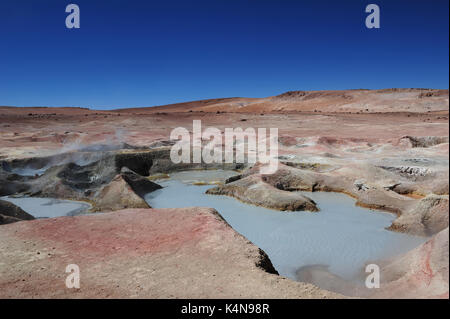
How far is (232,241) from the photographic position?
4777mm

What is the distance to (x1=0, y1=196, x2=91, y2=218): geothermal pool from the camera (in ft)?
32.9

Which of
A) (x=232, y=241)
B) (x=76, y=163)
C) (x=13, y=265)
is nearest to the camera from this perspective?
(x=13, y=265)

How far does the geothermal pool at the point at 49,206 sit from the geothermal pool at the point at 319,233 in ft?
7.70

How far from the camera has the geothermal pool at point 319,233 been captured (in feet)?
21.4

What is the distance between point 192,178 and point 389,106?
3973 centimetres

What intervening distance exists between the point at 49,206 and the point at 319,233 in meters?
8.45

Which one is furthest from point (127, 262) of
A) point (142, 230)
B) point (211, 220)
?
point (211, 220)

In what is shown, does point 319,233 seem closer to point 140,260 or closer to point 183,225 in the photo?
point 183,225

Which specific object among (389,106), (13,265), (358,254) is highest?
(389,106)

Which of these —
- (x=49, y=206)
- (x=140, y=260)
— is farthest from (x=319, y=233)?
(x=49, y=206)

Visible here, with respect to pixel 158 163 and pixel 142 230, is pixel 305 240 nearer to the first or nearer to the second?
pixel 142 230

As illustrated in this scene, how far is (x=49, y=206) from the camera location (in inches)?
424

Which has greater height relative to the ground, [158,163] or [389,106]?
[389,106]

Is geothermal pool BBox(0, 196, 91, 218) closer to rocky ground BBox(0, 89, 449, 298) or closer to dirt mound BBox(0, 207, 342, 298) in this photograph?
rocky ground BBox(0, 89, 449, 298)
